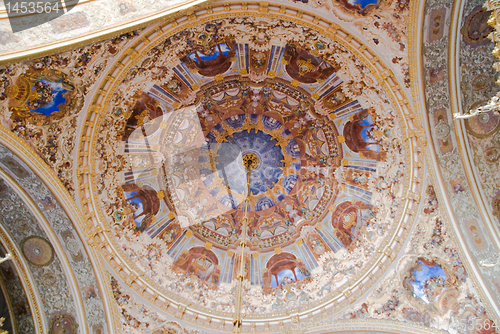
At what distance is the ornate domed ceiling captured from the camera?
7.88 meters

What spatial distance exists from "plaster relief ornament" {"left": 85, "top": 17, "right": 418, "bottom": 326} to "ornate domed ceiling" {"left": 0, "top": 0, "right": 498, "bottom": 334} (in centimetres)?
5

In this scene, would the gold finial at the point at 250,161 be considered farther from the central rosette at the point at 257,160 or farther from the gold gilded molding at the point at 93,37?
the gold gilded molding at the point at 93,37

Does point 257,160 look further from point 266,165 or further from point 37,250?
point 37,250

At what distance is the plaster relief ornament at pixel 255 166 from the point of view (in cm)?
933

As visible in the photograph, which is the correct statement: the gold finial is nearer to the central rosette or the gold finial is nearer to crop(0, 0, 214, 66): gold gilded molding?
the central rosette

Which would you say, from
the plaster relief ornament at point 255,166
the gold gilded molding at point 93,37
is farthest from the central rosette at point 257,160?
the gold gilded molding at point 93,37

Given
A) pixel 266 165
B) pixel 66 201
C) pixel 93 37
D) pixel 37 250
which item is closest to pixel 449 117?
pixel 266 165

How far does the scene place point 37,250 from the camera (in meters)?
9.20

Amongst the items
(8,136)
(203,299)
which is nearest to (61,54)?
(8,136)

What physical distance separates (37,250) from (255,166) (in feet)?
25.0

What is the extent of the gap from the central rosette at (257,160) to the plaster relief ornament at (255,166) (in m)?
0.04

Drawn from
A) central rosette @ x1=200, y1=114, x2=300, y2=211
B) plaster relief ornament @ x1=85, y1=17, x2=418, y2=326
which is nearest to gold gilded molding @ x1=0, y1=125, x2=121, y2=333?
plaster relief ornament @ x1=85, y1=17, x2=418, y2=326

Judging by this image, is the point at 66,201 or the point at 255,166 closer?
the point at 66,201

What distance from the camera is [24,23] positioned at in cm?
642
